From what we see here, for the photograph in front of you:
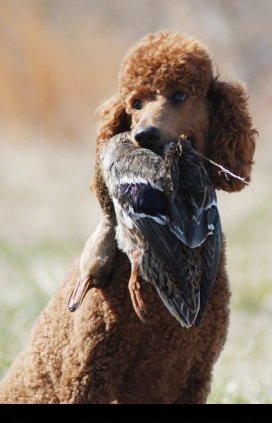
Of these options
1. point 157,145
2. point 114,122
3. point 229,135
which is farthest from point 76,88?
point 157,145

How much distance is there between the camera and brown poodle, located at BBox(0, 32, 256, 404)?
3354 mm

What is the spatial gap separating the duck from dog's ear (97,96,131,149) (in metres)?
0.26

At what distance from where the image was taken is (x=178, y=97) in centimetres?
334

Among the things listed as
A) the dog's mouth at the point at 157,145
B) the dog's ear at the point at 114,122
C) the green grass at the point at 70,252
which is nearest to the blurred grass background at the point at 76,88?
the green grass at the point at 70,252

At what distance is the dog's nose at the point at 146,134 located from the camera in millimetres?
3205

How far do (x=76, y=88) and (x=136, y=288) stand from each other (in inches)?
624

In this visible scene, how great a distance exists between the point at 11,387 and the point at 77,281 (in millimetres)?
470

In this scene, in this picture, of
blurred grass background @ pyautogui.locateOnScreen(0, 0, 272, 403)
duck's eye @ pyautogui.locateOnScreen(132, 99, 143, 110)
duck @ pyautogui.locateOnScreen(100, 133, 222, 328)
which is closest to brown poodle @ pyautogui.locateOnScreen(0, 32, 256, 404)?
duck's eye @ pyautogui.locateOnScreen(132, 99, 143, 110)

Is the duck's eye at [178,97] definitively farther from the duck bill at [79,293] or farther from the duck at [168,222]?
the duck bill at [79,293]

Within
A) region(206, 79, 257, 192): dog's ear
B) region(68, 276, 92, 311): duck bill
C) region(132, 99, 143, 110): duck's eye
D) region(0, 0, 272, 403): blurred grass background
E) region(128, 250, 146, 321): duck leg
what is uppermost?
region(0, 0, 272, 403): blurred grass background

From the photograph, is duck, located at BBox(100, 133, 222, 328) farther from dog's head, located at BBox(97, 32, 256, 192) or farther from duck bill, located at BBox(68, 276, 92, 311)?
duck bill, located at BBox(68, 276, 92, 311)

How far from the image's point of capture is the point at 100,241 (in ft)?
11.2

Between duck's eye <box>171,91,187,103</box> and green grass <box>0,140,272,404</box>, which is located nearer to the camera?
duck's eye <box>171,91,187,103</box>

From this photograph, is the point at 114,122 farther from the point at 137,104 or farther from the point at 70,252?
the point at 70,252
